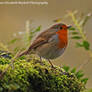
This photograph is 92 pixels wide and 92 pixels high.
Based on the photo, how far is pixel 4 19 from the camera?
9.16m

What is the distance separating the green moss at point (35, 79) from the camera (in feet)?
6.48

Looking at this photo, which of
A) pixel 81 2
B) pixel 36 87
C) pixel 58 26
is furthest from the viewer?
pixel 81 2

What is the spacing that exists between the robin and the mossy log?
0.53 m

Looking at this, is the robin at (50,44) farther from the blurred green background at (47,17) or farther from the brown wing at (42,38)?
the blurred green background at (47,17)

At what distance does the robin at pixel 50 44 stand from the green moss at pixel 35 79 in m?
0.53

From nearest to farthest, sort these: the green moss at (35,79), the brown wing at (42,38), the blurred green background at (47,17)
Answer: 1. the green moss at (35,79)
2. the brown wing at (42,38)
3. the blurred green background at (47,17)

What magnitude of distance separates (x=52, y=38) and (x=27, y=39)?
0.39 m

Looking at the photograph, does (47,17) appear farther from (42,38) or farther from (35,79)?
(35,79)

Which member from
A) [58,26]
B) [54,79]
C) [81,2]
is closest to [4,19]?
[81,2]

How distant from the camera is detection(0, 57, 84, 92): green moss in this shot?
1.98 meters

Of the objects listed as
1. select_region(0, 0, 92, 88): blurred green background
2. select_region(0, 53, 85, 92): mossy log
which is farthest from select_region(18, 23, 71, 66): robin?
select_region(0, 0, 92, 88): blurred green background

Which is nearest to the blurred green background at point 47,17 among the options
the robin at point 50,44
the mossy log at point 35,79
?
the robin at point 50,44

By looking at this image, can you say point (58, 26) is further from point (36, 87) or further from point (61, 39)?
point (36, 87)

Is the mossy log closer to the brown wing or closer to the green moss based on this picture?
the green moss
